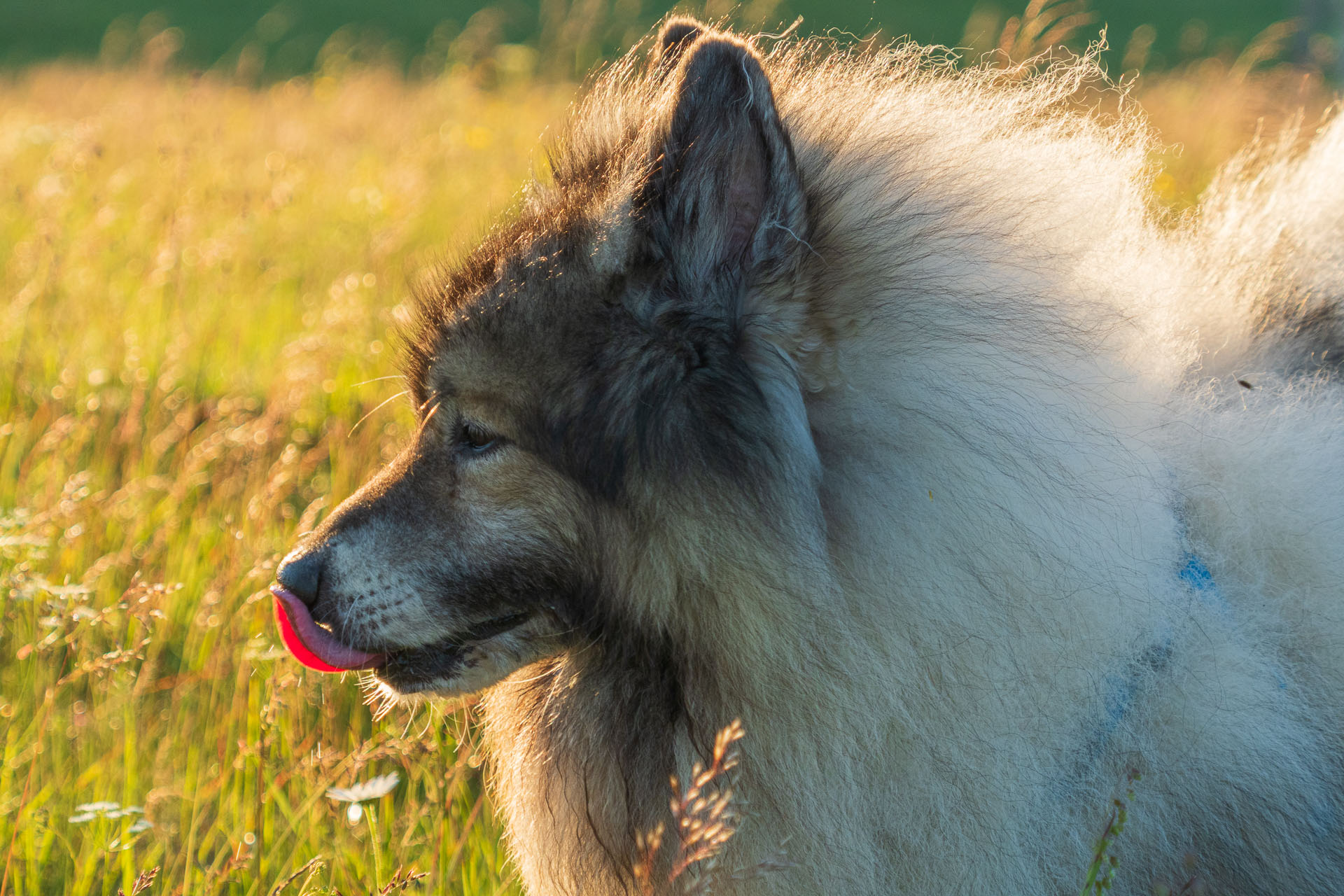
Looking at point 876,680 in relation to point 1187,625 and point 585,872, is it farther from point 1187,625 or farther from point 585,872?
point 585,872

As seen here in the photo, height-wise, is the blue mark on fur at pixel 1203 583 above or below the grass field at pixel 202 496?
above

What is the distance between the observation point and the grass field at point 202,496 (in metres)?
2.83

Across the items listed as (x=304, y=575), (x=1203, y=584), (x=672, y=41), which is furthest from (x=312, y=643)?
(x=1203, y=584)

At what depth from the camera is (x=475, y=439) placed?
233 centimetres

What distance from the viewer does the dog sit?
6.93 feet

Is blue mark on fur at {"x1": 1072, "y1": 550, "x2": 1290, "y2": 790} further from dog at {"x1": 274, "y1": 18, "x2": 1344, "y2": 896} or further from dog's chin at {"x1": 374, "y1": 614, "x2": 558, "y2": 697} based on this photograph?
dog's chin at {"x1": 374, "y1": 614, "x2": 558, "y2": 697}

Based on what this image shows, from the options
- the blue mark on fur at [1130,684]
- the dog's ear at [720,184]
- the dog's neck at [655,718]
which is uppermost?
the dog's ear at [720,184]

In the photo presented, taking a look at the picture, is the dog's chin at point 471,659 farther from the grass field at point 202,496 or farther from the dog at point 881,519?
the grass field at point 202,496

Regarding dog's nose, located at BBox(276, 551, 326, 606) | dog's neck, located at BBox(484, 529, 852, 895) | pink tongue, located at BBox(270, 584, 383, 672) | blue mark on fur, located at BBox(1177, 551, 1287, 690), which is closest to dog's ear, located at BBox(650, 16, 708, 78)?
dog's neck, located at BBox(484, 529, 852, 895)

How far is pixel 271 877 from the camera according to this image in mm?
2793

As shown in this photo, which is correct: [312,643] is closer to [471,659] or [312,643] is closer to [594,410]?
[471,659]

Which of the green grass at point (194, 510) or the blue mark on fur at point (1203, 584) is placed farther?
the green grass at point (194, 510)

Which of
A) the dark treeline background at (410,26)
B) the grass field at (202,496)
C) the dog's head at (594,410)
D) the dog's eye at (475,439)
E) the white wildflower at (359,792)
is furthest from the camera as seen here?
the dark treeline background at (410,26)

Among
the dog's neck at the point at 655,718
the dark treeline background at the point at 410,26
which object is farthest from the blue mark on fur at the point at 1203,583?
the dark treeline background at the point at 410,26
